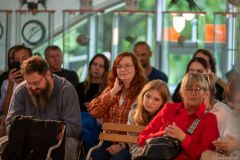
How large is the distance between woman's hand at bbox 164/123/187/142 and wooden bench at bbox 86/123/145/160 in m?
0.85

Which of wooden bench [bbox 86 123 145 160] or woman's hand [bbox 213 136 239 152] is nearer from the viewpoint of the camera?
woman's hand [bbox 213 136 239 152]

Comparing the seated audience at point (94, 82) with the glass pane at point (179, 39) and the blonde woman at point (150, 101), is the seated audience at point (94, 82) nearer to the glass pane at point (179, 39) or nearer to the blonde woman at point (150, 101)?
the blonde woman at point (150, 101)

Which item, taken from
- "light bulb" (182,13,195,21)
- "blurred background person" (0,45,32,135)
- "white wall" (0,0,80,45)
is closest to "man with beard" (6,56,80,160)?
"blurred background person" (0,45,32,135)

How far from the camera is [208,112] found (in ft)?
15.8

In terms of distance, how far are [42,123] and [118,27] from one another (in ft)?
18.5

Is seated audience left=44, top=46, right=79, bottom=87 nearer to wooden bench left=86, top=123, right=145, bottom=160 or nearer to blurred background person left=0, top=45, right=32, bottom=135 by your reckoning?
blurred background person left=0, top=45, right=32, bottom=135

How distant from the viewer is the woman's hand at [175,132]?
15.4 ft

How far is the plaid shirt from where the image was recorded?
608cm

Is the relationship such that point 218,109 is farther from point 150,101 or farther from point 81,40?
point 81,40

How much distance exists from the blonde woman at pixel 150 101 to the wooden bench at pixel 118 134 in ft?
0.23

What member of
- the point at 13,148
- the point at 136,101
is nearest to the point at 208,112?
the point at 136,101

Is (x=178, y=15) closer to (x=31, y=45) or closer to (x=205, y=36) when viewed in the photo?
(x=205, y=36)

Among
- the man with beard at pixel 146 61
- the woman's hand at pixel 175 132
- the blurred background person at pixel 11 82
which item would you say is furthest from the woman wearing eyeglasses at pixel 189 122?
the man with beard at pixel 146 61

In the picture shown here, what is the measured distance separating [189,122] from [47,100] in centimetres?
172
